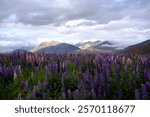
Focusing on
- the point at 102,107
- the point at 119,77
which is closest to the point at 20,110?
the point at 102,107

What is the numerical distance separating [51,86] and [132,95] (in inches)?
69.9

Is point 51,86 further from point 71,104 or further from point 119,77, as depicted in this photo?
point 71,104

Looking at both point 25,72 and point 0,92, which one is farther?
point 25,72

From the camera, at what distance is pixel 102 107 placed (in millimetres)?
5184

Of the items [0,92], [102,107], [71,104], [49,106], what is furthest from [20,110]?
[0,92]

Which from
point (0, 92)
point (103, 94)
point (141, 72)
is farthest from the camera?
point (141, 72)

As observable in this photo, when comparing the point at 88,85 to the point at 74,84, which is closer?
the point at 88,85

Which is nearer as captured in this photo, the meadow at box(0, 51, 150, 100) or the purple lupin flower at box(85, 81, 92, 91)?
the meadow at box(0, 51, 150, 100)

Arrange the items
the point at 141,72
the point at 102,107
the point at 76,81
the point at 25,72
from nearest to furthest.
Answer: the point at 102,107 < the point at 76,81 < the point at 141,72 < the point at 25,72

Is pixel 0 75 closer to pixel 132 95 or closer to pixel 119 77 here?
pixel 119 77

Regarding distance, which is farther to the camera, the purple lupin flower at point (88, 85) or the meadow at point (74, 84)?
the purple lupin flower at point (88, 85)

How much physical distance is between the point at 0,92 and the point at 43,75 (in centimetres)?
130

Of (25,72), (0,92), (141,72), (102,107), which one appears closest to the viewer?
(102,107)

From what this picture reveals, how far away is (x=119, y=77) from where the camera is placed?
748cm
